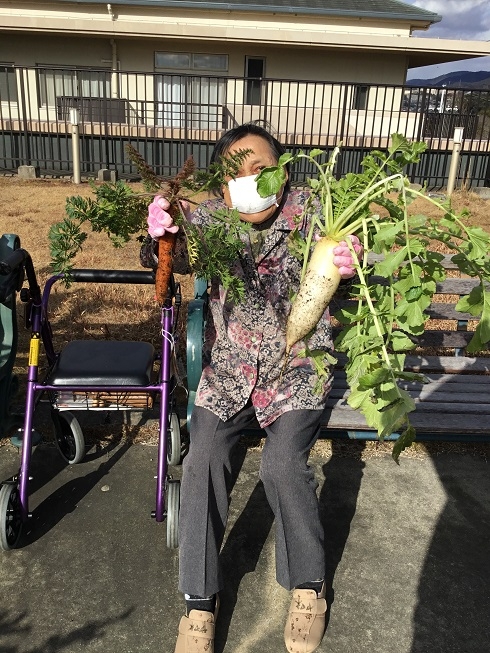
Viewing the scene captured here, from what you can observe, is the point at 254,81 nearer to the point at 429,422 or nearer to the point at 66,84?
the point at 66,84

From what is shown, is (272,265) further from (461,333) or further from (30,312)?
(461,333)

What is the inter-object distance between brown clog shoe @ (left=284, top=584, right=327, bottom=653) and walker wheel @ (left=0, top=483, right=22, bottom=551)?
1157 mm

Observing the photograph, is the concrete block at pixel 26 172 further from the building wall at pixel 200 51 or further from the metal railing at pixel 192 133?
the building wall at pixel 200 51

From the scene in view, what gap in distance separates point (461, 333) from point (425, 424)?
1001 millimetres

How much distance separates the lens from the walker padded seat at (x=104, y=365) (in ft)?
8.43

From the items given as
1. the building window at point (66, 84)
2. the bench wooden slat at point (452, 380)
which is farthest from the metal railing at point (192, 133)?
the bench wooden slat at point (452, 380)

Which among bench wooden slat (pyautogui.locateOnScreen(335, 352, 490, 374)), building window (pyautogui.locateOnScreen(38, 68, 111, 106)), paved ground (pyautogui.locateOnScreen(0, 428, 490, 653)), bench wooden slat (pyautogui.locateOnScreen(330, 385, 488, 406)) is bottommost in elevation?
paved ground (pyautogui.locateOnScreen(0, 428, 490, 653))

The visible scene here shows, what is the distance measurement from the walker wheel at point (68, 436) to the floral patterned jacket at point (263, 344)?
2.97ft

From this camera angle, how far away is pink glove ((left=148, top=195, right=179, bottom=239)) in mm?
1839

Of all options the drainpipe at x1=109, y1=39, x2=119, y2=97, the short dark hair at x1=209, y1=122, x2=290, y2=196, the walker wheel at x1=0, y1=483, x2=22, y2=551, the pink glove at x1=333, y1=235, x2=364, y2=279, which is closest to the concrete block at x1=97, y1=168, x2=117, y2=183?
the drainpipe at x1=109, y1=39, x2=119, y2=97

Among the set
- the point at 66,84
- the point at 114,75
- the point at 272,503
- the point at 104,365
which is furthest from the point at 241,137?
the point at 66,84

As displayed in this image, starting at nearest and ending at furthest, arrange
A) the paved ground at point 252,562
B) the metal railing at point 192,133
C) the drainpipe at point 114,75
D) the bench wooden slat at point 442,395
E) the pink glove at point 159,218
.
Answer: the pink glove at point 159,218
the paved ground at point 252,562
the bench wooden slat at point 442,395
the metal railing at point 192,133
the drainpipe at point 114,75

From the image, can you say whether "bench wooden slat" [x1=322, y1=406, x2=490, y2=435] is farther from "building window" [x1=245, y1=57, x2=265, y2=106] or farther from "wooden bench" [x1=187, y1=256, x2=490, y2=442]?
"building window" [x1=245, y1=57, x2=265, y2=106]

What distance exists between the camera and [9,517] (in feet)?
7.79
